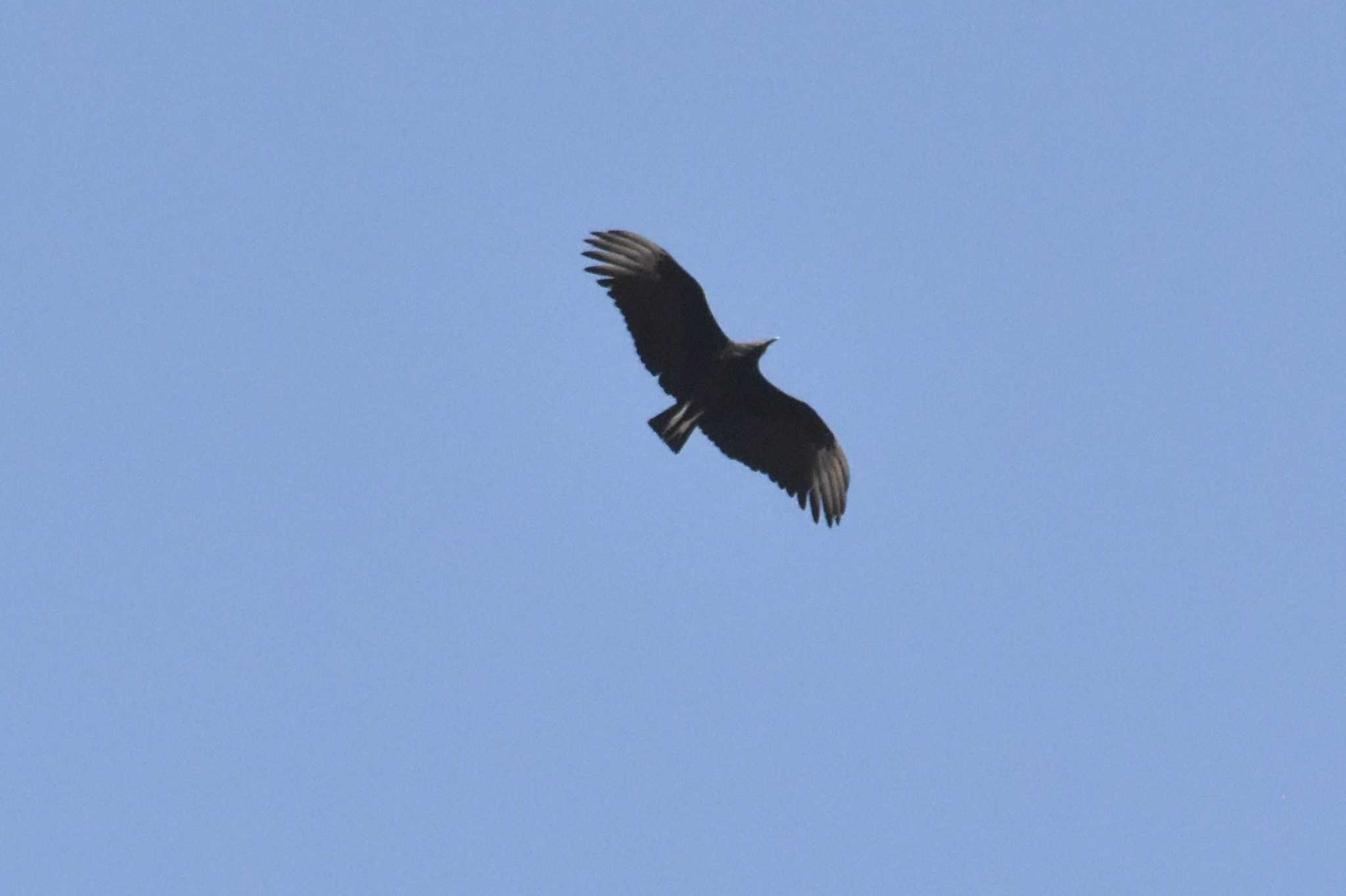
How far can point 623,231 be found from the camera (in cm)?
2480

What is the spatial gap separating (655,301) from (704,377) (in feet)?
3.27

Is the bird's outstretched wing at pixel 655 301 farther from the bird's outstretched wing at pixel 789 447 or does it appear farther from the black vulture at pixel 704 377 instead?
the bird's outstretched wing at pixel 789 447

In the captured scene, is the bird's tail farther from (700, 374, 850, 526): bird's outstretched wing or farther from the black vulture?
(700, 374, 850, 526): bird's outstretched wing

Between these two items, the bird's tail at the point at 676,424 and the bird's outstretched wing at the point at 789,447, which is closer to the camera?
the bird's tail at the point at 676,424

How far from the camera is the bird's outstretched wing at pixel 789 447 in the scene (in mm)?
25875

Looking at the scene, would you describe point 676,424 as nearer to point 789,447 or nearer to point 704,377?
point 704,377

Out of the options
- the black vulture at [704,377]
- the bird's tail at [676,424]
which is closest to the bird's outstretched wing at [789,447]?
the black vulture at [704,377]

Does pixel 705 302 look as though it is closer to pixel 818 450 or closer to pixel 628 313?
pixel 628 313

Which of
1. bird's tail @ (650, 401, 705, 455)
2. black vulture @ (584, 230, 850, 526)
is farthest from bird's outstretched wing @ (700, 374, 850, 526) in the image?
bird's tail @ (650, 401, 705, 455)

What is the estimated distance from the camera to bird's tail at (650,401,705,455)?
2491cm

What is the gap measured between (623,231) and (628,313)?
890 millimetres

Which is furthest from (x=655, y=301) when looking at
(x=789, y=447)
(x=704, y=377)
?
(x=789, y=447)

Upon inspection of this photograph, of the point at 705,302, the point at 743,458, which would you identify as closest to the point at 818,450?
the point at 743,458

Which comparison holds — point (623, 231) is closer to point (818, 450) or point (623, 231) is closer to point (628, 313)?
point (628, 313)
